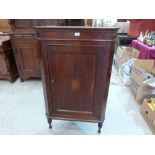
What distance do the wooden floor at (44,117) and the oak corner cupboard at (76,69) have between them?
27 cm

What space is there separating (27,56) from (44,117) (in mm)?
1188

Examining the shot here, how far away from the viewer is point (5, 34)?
280 cm

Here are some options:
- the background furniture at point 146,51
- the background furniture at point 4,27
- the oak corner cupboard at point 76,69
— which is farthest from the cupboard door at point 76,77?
A: the background furniture at point 4,27

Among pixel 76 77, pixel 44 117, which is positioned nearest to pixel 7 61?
pixel 44 117

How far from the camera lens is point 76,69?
48.1 inches

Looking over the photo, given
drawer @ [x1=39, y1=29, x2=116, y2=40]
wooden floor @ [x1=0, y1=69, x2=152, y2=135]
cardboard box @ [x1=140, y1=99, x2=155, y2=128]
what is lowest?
wooden floor @ [x1=0, y1=69, x2=152, y2=135]

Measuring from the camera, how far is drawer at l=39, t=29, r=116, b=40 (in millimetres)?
1045

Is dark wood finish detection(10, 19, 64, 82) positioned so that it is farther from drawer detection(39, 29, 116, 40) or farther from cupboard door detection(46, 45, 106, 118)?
drawer detection(39, 29, 116, 40)

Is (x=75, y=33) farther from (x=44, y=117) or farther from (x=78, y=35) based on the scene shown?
(x=44, y=117)

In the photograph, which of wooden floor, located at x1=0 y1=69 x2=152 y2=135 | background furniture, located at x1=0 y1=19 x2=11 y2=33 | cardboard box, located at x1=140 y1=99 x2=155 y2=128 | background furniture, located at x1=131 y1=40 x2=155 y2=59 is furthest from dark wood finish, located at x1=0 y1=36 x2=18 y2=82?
background furniture, located at x1=131 y1=40 x2=155 y2=59

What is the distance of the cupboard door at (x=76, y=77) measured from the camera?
1143mm

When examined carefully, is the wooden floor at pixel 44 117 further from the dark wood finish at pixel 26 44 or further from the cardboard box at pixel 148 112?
the dark wood finish at pixel 26 44
